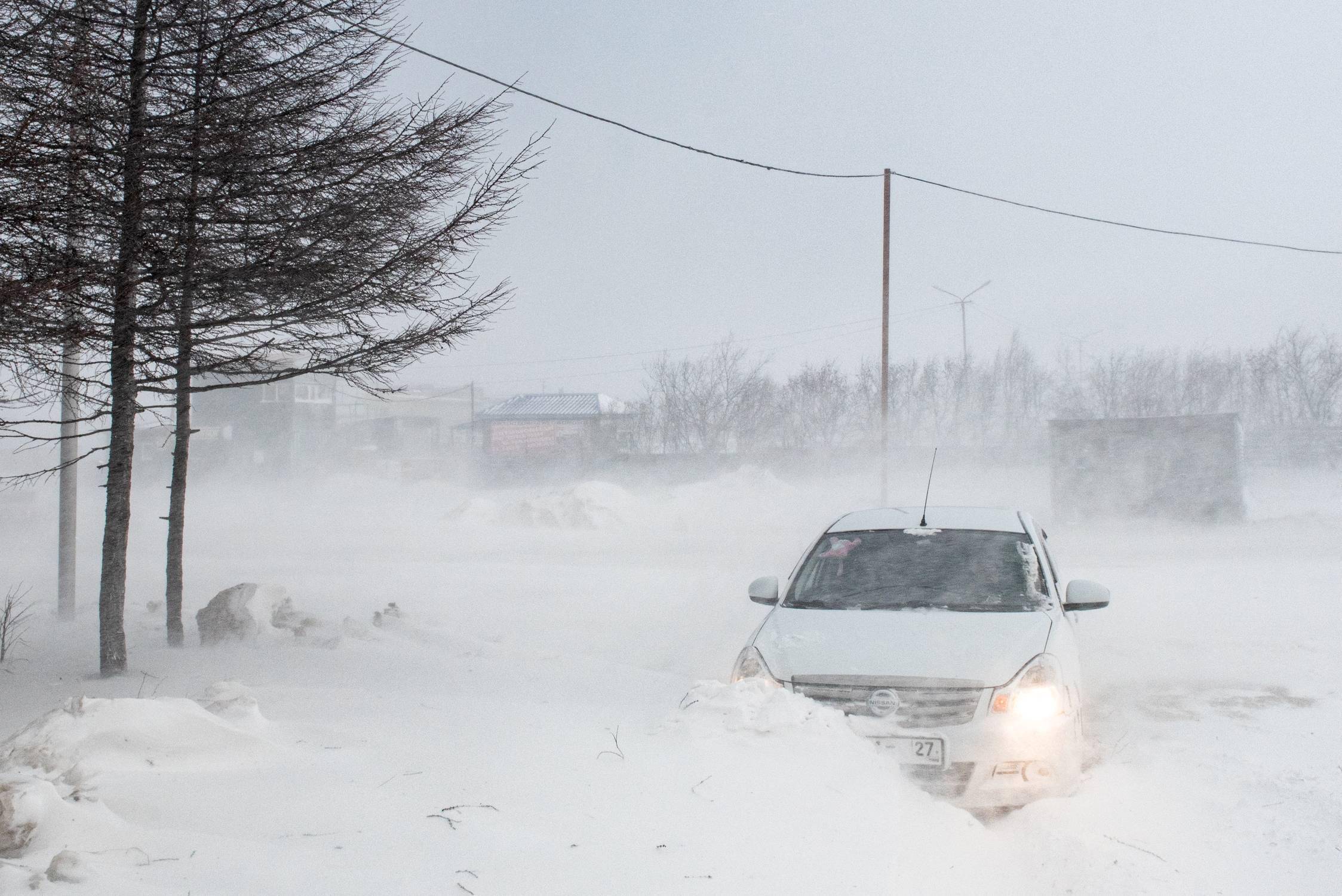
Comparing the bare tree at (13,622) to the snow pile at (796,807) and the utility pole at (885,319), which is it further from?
the utility pole at (885,319)

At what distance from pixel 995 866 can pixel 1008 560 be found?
97.2 inches

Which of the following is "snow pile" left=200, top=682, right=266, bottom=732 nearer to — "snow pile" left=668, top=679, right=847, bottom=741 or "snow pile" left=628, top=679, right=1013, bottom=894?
"snow pile" left=628, top=679, right=1013, bottom=894

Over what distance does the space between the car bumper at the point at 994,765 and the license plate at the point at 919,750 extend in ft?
0.03

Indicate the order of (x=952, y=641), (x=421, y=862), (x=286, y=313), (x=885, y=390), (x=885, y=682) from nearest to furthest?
(x=421, y=862) < (x=885, y=682) < (x=952, y=641) < (x=286, y=313) < (x=885, y=390)

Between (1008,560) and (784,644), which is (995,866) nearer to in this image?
(784,644)

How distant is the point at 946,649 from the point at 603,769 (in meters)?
1.84

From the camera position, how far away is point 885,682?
4.29 metres

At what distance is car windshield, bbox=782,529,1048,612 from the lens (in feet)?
17.3

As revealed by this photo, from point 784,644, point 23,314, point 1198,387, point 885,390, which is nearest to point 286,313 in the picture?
point 23,314

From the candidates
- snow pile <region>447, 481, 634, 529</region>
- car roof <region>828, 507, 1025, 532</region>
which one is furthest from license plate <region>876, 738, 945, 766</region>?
snow pile <region>447, 481, 634, 529</region>

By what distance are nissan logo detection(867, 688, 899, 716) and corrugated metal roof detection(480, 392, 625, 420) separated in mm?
45075

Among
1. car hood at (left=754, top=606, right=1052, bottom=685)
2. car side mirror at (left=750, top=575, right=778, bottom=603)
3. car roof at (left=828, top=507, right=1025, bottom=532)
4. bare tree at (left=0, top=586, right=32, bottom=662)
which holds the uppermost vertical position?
car roof at (left=828, top=507, right=1025, bottom=532)

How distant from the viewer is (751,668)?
4691mm

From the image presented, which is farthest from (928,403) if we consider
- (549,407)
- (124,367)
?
(124,367)
